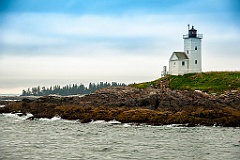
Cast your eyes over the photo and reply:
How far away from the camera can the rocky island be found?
3878 centimetres

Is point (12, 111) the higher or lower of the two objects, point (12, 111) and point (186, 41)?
the lower

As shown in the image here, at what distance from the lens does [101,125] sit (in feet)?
128

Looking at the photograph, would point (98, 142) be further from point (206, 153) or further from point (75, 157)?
point (206, 153)

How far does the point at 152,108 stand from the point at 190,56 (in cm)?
2779

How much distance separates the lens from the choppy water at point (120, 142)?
910 inches

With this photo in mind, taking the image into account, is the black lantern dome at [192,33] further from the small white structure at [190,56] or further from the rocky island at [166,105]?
the rocky island at [166,105]

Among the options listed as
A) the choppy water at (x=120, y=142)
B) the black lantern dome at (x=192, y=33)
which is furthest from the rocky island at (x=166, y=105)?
the black lantern dome at (x=192, y=33)

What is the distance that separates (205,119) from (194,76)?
30.5m

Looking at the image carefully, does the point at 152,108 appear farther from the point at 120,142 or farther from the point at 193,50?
the point at 193,50

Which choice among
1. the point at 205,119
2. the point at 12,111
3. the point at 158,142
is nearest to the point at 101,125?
the point at 205,119

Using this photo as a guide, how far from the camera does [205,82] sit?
2515 inches

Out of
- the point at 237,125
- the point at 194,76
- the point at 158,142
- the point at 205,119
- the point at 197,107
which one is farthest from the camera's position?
the point at 194,76

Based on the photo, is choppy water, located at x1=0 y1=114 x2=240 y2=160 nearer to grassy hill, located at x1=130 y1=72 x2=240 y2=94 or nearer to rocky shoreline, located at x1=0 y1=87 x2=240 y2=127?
rocky shoreline, located at x1=0 y1=87 x2=240 y2=127

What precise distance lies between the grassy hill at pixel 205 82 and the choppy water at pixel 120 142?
80.6ft
